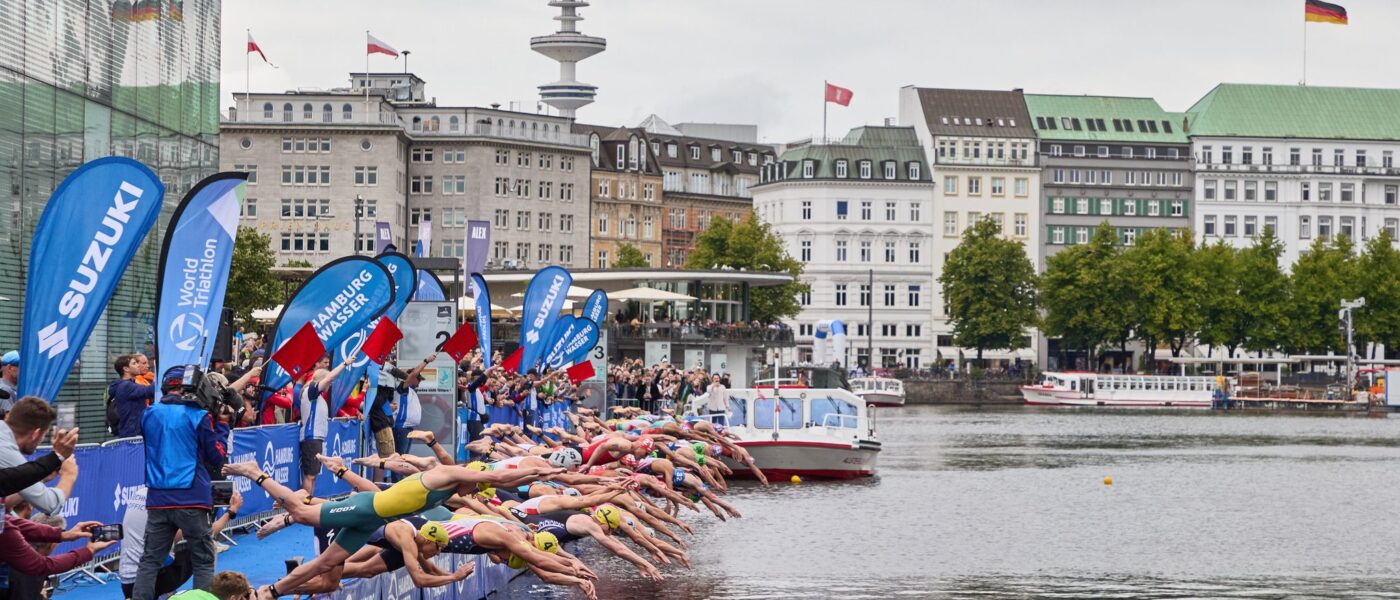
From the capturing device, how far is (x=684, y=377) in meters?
55.8

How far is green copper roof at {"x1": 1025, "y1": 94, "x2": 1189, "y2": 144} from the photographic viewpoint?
15325 centimetres

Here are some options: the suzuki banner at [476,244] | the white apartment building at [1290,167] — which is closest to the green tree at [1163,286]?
the white apartment building at [1290,167]

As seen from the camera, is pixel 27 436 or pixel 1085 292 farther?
pixel 1085 292

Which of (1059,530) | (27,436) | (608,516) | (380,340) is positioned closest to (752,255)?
(1059,530)

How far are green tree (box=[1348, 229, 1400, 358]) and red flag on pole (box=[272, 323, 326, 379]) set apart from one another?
11968 cm

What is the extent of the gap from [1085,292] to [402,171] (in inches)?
1867

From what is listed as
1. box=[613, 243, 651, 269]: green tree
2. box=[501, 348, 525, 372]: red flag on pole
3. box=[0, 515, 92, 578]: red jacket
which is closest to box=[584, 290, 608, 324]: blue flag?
box=[501, 348, 525, 372]: red flag on pole

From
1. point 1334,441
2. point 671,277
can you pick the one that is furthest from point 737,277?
point 1334,441

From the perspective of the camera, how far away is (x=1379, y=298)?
13425 centimetres

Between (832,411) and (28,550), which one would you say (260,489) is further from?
(832,411)

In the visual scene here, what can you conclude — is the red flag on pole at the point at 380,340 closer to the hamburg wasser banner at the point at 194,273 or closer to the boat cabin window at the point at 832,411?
the hamburg wasser banner at the point at 194,273

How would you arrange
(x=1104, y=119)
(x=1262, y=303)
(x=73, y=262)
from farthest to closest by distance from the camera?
(x=1104, y=119), (x=1262, y=303), (x=73, y=262)

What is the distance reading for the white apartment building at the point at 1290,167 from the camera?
6068 inches

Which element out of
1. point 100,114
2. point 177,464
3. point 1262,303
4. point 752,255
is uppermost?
point 752,255
